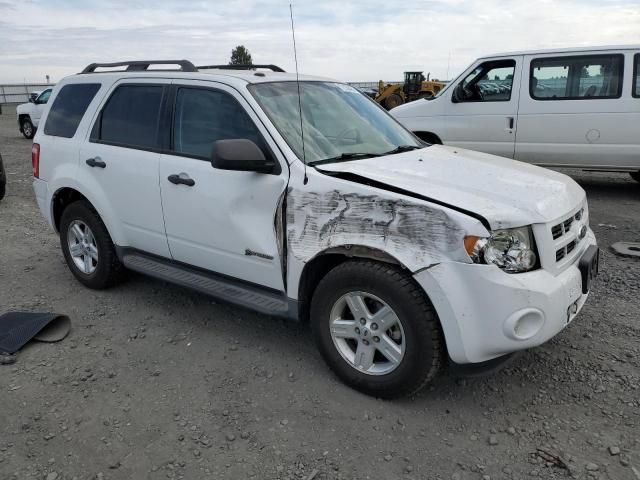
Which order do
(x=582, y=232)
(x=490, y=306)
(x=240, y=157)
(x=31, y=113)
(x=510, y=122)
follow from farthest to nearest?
(x=31, y=113) < (x=510, y=122) < (x=582, y=232) < (x=240, y=157) < (x=490, y=306)

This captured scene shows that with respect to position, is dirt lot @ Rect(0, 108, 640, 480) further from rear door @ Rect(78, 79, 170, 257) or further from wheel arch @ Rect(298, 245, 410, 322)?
rear door @ Rect(78, 79, 170, 257)

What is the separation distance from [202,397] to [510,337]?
176cm

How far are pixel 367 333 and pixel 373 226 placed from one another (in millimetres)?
611

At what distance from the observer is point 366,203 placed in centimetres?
289

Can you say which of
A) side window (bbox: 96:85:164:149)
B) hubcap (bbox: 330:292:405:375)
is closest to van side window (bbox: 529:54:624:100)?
side window (bbox: 96:85:164:149)

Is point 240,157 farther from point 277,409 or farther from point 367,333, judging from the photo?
point 277,409

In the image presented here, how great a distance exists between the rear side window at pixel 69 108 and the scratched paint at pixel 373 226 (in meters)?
2.45

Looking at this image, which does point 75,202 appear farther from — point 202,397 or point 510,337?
point 510,337

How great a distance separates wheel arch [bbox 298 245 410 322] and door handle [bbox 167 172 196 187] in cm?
106

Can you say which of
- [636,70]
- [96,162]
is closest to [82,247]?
[96,162]

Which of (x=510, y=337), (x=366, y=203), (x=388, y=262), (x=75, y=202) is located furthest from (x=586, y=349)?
(x=75, y=202)

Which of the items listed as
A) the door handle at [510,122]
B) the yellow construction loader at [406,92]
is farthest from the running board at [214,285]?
the yellow construction loader at [406,92]

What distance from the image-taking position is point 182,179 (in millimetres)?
3705

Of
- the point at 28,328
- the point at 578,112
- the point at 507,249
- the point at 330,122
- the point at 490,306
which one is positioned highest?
the point at 330,122
